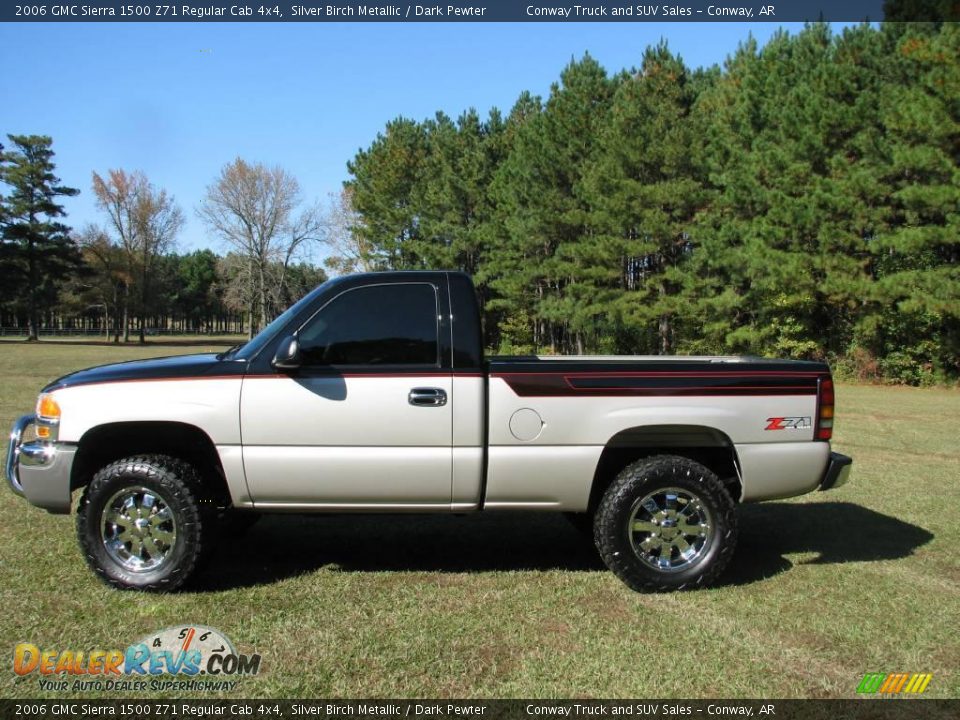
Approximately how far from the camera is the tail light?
15.8 ft

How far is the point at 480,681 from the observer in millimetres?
3529

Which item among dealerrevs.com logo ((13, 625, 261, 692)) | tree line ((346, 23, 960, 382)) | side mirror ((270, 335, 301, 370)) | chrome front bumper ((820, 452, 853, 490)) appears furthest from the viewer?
tree line ((346, 23, 960, 382))

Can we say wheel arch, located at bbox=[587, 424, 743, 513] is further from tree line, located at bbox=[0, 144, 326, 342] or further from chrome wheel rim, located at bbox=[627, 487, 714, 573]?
tree line, located at bbox=[0, 144, 326, 342]

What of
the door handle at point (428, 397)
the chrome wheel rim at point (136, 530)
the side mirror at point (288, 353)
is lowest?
the chrome wheel rim at point (136, 530)

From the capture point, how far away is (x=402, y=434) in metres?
4.50

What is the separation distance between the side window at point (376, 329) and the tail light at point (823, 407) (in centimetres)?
248

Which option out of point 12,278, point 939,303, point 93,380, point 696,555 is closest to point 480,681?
point 696,555

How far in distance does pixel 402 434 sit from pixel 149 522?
166cm

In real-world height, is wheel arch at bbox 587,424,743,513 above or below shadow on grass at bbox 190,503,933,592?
above

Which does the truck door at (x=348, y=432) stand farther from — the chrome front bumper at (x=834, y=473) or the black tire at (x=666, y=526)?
the chrome front bumper at (x=834, y=473)

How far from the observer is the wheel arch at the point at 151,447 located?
461 cm

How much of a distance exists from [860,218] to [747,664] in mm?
22918

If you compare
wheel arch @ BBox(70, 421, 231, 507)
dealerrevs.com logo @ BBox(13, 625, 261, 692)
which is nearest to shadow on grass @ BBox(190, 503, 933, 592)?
wheel arch @ BBox(70, 421, 231, 507)

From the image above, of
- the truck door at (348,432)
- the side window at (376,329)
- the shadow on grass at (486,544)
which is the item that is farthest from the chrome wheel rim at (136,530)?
the side window at (376,329)
